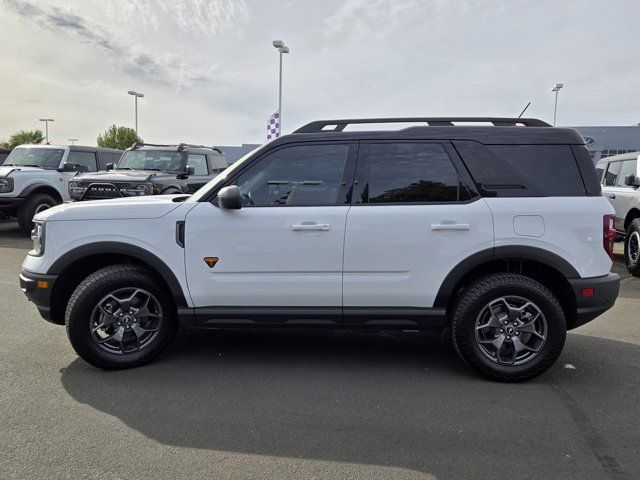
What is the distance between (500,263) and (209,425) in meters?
2.42

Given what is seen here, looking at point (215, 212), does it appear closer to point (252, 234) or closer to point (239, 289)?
point (252, 234)

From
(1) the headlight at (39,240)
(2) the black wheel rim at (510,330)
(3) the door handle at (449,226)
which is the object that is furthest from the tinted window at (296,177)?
(1) the headlight at (39,240)

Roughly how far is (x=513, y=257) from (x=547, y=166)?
74 cm

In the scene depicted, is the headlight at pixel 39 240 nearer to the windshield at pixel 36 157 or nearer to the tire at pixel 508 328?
the tire at pixel 508 328

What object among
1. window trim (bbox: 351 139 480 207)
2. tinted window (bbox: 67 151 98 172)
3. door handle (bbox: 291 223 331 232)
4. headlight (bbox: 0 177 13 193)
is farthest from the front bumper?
tinted window (bbox: 67 151 98 172)

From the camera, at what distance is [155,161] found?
414 inches

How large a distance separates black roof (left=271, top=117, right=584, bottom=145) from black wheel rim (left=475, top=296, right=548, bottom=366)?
121 centimetres

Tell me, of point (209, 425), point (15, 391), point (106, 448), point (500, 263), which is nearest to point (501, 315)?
point (500, 263)

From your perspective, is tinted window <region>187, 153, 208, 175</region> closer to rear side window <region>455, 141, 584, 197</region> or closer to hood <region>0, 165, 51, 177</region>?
hood <region>0, 165, 51, 177</region>

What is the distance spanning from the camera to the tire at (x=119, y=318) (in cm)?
383

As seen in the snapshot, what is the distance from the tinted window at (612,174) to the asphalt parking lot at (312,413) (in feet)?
20.6

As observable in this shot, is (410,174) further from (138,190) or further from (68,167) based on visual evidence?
(68,167)

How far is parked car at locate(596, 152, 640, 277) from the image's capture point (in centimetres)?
818

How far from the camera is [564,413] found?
A: 3305 millimetres
